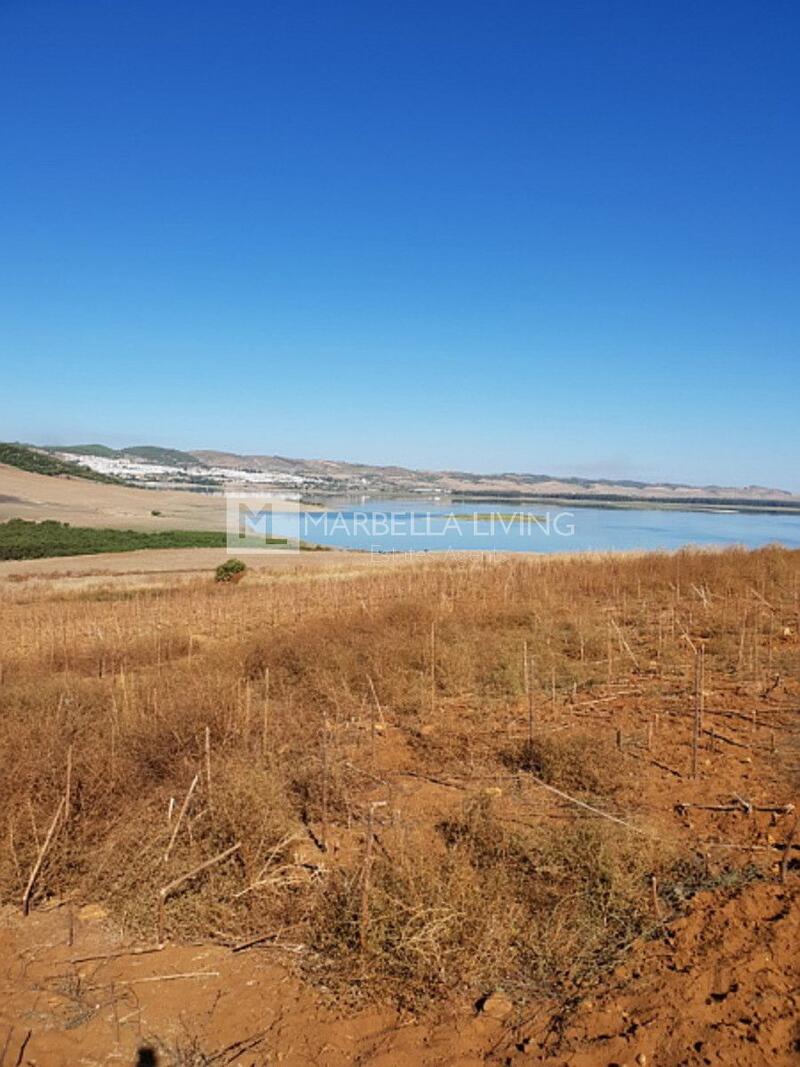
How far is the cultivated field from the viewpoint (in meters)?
2.92

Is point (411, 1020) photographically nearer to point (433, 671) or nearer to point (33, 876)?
point (33, 876)

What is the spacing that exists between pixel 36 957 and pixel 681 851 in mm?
3443

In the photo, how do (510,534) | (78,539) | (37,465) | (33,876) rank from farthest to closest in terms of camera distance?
1. (37,465)
2. (510,534)
3. (78,539)
4. (33,876)

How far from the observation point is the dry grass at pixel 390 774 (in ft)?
11.3

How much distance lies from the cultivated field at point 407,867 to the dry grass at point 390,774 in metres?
0.02

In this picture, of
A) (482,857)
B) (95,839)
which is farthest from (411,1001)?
(95,839)

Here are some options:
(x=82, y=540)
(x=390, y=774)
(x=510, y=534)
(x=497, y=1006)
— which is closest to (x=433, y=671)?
(x=390, y=774)

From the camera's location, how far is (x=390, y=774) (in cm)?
562

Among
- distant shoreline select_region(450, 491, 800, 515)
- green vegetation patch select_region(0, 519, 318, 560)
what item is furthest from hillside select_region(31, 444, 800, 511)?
green vegetation patch select_region(0, 519, 318, 560)

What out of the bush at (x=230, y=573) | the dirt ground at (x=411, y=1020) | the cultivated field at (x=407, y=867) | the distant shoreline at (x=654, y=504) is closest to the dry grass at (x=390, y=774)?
the cultivated field at (x=407, y=867)

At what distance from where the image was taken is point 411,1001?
3053 mm

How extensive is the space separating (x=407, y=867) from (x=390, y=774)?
2044 millimetres

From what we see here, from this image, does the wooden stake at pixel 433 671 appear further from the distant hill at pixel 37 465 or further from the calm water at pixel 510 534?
the distant hill at pixel 37 465

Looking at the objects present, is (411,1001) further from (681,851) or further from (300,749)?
(300,749)
